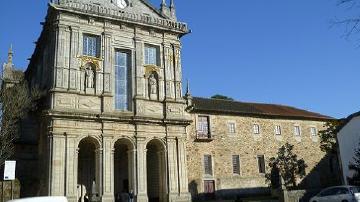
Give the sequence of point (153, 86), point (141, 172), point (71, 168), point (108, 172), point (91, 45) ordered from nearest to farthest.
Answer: point (71, 168) < point (108, 172) < point (141, 172) < point (91, 45) < point (153, 86)

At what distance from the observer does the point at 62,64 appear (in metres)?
27.9

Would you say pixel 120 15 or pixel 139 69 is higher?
pixel 120 15

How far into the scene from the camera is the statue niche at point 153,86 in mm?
30553

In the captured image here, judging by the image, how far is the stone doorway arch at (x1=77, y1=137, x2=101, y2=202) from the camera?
93.6 ft

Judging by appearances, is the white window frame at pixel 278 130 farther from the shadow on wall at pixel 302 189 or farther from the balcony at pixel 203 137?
the balcony at pixel 203 137

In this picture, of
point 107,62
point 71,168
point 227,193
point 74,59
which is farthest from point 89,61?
point 227,193

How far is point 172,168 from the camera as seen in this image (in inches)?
1159

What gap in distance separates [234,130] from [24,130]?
738 inches

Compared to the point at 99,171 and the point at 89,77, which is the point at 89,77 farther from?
the point at 99,171

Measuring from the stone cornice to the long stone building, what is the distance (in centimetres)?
7

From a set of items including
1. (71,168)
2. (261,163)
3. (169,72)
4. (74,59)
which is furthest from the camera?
(261,163)

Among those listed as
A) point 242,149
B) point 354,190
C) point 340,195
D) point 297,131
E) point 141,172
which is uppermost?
point 297,131

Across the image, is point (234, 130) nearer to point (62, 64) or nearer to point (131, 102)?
point (131, 102)

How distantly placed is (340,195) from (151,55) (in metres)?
16.9
